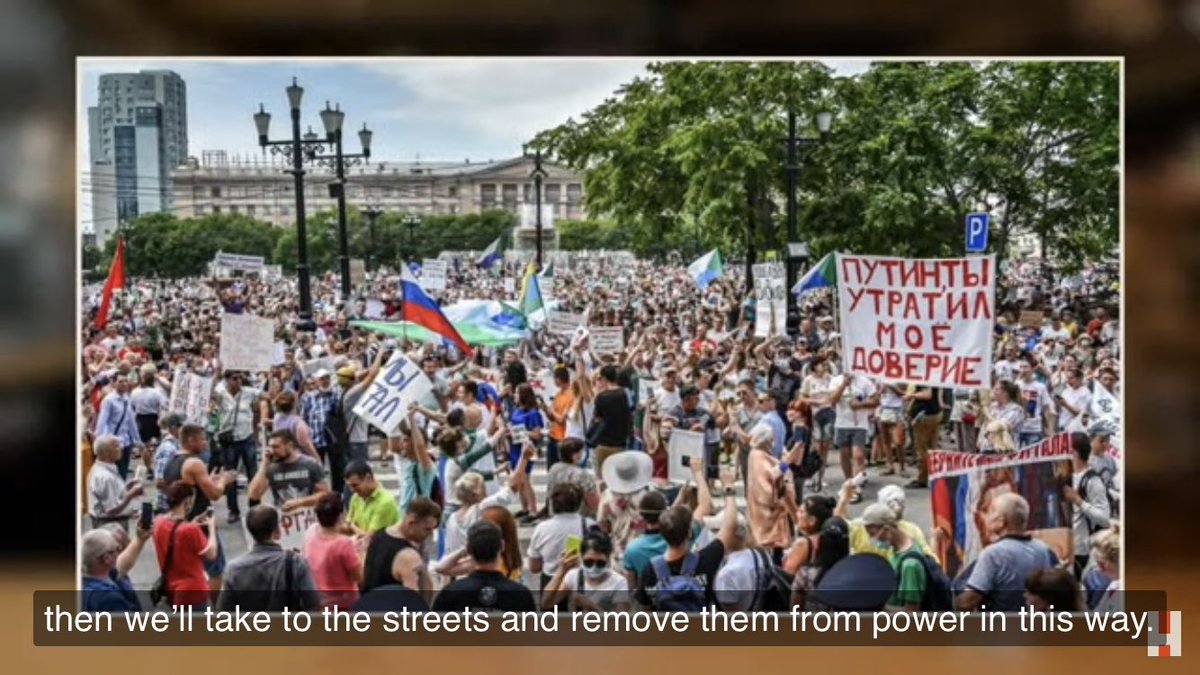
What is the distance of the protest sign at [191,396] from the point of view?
8.53 metres

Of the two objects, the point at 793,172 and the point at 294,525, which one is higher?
the point at 793,172

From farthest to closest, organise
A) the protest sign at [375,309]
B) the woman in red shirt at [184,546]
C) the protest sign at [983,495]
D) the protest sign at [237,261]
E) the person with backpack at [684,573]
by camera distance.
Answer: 1. the protest sign at [375,309]
2. the protest sign at [237,261]
3. the protest sign at [983,495]
4. the woman in red shirt at [184,546]
5. the person with backpack at [684,573]

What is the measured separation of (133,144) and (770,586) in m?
4.63

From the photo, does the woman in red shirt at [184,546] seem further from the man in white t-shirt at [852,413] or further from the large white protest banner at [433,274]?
the man in white t-shirt at [852,413]

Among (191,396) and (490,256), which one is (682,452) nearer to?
(490,256)

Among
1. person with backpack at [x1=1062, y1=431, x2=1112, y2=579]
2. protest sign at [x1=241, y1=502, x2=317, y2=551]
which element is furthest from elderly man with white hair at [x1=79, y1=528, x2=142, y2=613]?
person with backpack at [x1=1062, y1=431, x2=1112, y2=579]

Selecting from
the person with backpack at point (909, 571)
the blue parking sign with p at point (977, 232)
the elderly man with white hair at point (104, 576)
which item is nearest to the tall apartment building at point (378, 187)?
the elderly man with white hair at point (104, 576)

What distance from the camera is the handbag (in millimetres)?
8172

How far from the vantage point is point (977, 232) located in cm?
865

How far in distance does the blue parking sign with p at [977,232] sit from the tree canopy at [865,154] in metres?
0.05

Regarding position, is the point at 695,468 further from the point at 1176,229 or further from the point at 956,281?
the point at 1176,229

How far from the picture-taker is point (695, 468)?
8555mm

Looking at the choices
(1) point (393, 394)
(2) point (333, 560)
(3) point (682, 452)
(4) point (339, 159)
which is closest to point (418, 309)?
(1) point (393, 394)

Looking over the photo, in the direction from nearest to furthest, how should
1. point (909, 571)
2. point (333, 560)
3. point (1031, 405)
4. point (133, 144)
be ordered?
point (333, 560) < point (909, 571) < point (133, 144) < point (1031, 405)
